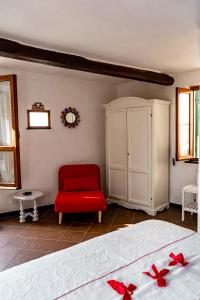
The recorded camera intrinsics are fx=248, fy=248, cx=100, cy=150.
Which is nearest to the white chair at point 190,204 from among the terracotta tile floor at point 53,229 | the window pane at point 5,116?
the terracotta tile floor at point 53,229

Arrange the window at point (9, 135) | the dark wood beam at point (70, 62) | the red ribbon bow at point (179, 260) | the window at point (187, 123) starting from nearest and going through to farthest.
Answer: the red ribbon bow at point (179, 260), the dark wood beam at point (70, 62), the window at point (9, 135), the window at point (187, 123)

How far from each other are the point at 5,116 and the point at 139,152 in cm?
221

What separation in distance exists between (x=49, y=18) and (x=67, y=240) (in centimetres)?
252

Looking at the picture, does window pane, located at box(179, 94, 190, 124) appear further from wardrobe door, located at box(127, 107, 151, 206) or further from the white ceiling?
the white ceiling

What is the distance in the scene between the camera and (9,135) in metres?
3.80

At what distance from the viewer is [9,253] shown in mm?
2883

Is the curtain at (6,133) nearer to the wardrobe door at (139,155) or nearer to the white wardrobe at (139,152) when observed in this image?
the white wardrobe at (139,152)

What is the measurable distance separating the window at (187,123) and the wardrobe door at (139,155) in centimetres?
48

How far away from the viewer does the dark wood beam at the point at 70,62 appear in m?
2.46

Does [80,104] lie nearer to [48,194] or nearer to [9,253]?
[48,194]

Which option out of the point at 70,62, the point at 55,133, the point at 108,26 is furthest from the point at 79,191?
the point at 108,26

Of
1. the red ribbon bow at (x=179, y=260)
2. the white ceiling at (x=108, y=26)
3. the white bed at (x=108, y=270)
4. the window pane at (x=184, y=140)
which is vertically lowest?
the white bed at (x=108, y=270)

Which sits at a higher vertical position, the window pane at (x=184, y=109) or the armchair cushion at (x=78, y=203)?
the window pane at (x=184, y=109)

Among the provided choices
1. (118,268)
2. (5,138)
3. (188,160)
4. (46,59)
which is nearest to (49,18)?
(46,59)
